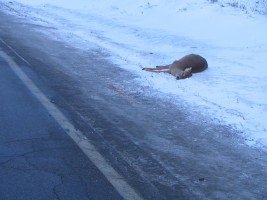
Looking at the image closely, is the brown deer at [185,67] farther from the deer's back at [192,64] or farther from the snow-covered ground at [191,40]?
the snow-covered ground at [191,40]

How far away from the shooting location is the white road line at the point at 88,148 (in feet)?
13.3

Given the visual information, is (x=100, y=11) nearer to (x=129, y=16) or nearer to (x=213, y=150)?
(x=129, y=16)

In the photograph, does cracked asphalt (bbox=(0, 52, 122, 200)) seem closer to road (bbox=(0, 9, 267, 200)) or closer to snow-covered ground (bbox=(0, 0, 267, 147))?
road (bbox=(0, 9, 267, 200))

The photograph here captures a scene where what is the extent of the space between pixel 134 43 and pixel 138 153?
920 centimetres

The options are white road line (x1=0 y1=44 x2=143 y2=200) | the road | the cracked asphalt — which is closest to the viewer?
the cracked asphalt

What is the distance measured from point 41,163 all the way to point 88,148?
65 cm

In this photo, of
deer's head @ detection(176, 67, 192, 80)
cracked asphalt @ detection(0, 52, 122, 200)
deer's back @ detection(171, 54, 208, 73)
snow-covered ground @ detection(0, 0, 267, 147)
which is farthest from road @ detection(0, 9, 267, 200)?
deer's back @ detection(171, 54, 208, 73)

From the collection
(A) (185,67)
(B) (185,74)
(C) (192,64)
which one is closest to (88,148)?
(B) (185,74)

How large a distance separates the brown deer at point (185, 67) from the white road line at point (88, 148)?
3.34 meters

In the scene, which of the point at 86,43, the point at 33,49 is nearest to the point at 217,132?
the point at 33,49

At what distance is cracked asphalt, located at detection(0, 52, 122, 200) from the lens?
3.93 m

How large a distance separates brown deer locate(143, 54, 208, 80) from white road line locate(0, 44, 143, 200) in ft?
10.9

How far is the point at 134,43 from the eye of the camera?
13.8 m

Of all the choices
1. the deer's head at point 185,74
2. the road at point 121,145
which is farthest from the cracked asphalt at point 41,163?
the deer's head at point 185,74
